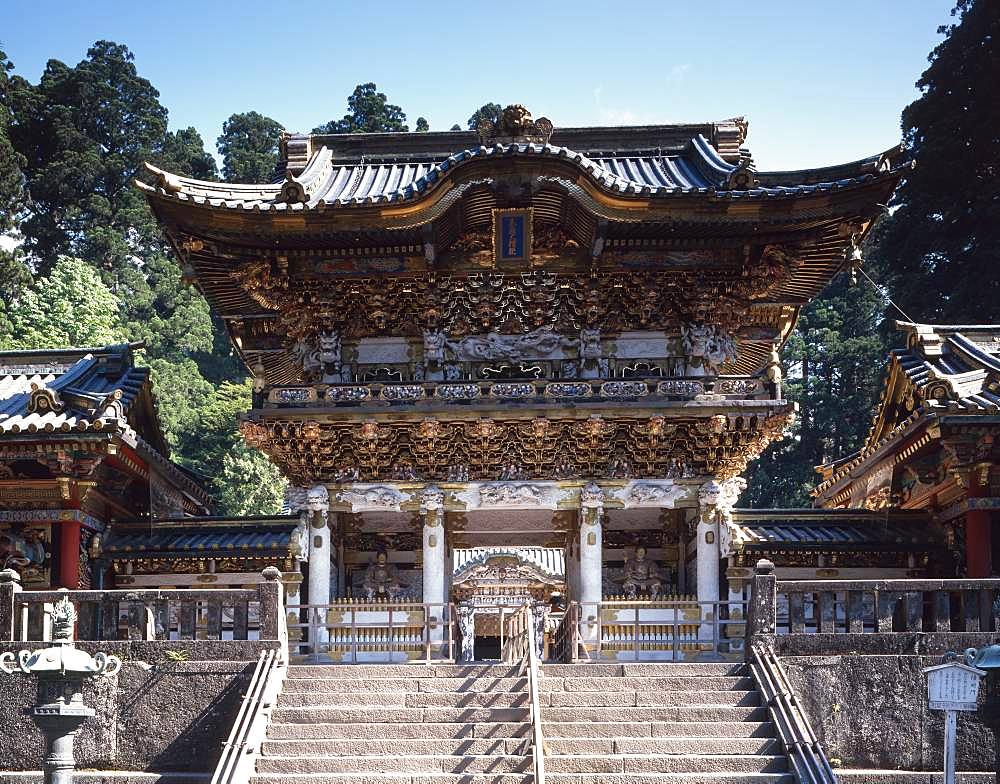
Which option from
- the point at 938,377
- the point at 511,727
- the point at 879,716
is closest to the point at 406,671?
the point at 511,727

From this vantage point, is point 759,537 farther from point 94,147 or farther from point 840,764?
point 94,147

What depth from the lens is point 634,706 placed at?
1425cm

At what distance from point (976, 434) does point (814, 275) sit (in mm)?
3882

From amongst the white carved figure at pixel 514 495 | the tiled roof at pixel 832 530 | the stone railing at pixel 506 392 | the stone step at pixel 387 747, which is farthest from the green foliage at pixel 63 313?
the stone step at pixel 387 747

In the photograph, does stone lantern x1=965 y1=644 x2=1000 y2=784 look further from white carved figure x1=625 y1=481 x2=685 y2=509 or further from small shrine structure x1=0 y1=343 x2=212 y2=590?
small shrine structure x1=0 y1=343 x2=212 y2=590

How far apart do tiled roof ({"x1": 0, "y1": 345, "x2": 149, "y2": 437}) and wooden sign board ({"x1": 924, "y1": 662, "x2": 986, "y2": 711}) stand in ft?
42.1

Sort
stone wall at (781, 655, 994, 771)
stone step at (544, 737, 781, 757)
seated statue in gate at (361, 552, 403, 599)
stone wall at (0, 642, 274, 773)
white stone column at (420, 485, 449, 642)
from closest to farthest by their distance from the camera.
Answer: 1. stone step at (544, 737, 781, 757)
2. stone wall at (781, 655, 994, 771)
3. stone wall at (0, 642, 274, 773)
4. white stone column at (420, 485, 449, 642)
5. seated statue in gate at (361, 552, 403, 599)

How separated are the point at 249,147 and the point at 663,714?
52.9 m

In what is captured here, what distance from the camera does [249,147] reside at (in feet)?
203

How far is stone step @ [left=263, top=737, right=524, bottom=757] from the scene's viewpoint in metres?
13.5

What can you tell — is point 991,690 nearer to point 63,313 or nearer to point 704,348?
point 704,348

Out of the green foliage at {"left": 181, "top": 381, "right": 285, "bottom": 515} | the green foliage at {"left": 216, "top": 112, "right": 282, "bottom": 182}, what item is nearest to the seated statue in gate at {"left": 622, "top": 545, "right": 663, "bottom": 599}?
the green foliage at {"left": 181, "top": 381, "right": 285, "bottom": 515}

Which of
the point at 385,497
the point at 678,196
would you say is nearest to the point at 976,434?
the point at 678,196

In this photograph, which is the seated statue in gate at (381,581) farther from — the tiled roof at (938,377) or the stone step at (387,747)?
the tiled roof at (938,377)
